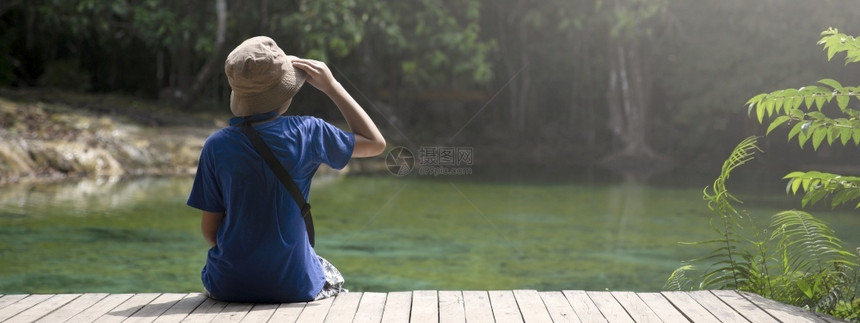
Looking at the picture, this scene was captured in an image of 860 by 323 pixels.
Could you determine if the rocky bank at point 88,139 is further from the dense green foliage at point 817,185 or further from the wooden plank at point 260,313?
the dense green foliage at point 817,185

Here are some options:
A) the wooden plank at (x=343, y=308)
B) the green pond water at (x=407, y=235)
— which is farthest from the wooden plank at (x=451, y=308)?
the green pond water at (x=407, y=235)

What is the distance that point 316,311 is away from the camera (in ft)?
9.27

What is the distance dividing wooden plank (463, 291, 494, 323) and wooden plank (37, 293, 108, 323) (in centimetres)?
119

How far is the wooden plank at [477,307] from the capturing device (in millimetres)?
2771

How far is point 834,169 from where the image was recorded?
1666 cm

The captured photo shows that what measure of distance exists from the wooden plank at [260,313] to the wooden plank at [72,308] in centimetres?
53

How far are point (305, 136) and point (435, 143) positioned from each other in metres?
17.0

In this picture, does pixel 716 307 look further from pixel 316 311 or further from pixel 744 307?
pixel 316 311

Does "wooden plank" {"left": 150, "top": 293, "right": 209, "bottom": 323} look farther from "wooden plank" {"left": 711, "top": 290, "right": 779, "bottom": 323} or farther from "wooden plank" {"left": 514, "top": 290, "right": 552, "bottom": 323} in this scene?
"wooden plank" {"left": 711, "top": 290, "right": 779, "bottom": 323}

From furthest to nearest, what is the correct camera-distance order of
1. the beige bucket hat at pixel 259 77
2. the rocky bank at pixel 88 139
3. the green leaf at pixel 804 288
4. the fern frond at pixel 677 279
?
1. the rocky bank at pixel 88 139
2. the fern frond at pixel 677 279
3. the green leaf at pixel 804 288
4. the beige bucket hat at pixel 259 77

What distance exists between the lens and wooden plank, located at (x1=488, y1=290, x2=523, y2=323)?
2783 millimetres

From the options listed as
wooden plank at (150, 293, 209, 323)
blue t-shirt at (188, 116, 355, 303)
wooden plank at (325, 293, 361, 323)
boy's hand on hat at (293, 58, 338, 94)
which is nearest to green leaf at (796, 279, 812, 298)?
wooden plank at (325, 293, 361, 323)

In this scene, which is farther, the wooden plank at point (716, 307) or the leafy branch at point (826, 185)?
the leafy branch at point (826, 185)

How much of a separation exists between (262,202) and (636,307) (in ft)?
4.00
